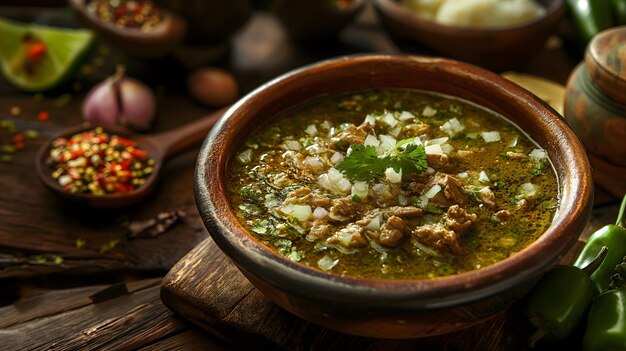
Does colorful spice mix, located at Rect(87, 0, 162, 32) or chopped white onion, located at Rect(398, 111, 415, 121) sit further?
colorful spice mix, located at Rect(87, 0, 162, 32)

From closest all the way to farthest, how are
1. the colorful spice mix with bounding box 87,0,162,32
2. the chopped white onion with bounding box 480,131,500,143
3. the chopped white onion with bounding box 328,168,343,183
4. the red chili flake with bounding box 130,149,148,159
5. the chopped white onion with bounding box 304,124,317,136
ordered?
1. the chopped white onion with bounding box 328,168,343,183
2. the chopped white onion with bounding box 480,131,500,143
3. the chopped white onion with bounding box 304,124,317,136
4. the red chili flake with bounding box 130,149,148,159
5. the colorful spice mix with bounding box 87,0,162,32

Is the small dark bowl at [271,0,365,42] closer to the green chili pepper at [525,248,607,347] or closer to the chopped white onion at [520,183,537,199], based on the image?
the chopped white onion at [520,183,537,199]

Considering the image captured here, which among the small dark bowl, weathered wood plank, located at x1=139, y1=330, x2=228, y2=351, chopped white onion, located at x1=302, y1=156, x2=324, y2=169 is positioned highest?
chopped white onion, located at x1=302, y1=156, x2=324, y2=169

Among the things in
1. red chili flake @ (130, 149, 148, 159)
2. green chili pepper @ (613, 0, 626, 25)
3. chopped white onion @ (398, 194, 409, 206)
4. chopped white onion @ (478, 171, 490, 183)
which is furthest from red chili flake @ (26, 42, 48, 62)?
green chili pepper @ (613, 0, 626, 25)

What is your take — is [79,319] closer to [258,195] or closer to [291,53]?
[258,195]

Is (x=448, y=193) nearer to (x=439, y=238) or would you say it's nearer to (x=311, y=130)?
(x=439, y=238)

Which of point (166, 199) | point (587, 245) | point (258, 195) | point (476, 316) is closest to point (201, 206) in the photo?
point (258, 195)

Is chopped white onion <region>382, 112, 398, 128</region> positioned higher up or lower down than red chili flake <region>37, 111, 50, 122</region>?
higher up

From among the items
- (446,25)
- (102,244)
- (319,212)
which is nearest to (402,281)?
(319,212)
